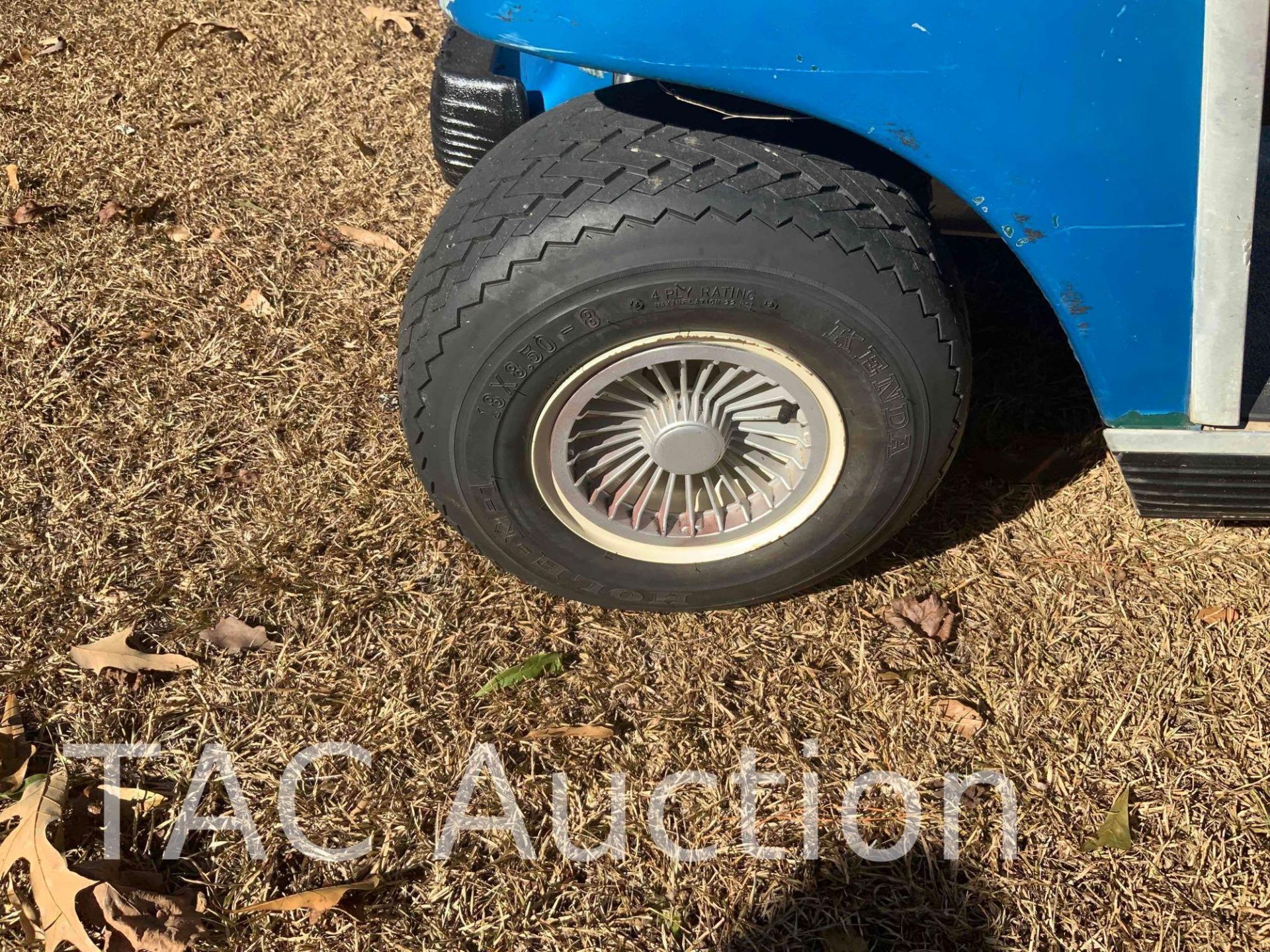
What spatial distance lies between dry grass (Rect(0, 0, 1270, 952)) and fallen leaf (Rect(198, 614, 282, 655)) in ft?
0.11

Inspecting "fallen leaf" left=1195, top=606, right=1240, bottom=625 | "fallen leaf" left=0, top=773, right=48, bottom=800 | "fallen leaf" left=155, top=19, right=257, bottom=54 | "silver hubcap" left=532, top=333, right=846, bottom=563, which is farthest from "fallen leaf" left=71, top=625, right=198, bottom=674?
"fallen leaf" left=155, top=19, right=257, bottom=54

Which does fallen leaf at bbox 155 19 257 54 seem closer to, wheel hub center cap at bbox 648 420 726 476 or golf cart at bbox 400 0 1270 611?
golf cart at bbox 400 0 1270 611

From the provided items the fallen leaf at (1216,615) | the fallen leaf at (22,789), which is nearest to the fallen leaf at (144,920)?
the fallen leaf at (22,789)

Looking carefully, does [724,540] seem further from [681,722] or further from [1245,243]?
[1245,243]

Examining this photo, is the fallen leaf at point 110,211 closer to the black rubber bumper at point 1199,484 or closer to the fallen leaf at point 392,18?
the fallen leaf at point 392,18

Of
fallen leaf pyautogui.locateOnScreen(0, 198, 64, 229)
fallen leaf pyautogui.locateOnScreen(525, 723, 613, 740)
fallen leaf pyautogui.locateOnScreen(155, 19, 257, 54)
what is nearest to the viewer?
fallen leaf pyautogui.locateOnScreen(525, 723, 613, 740)

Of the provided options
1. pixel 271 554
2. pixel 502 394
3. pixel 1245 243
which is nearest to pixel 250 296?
pixel 271 554

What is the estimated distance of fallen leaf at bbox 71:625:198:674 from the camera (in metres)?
2.30

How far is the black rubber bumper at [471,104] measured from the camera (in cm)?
262

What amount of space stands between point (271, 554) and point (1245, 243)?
2175 mm

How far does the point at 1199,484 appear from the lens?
2.14m

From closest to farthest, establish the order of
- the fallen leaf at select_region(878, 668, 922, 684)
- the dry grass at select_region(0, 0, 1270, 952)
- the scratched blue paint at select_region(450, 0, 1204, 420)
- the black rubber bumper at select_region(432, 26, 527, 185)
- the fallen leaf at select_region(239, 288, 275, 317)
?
the scratched blue paint at select_region(450, 0, 1204, 420), the dry grass at select_region(0, 0, 1270, 952), the fallen leaf at select_region(878, 668, 922, 684), the black rubber bumper at select_region(432, 26, 527, 185), the fallen leaf at select_region(239, 288, 275, 317)

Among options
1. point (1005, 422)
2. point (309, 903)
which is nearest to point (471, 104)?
point (1005, 422)

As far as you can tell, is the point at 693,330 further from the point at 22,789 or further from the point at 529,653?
the point at 22,789
